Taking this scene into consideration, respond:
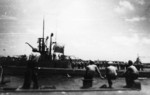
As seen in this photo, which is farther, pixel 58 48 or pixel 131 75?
pixel 58 48

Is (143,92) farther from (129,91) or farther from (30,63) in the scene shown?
(30,63)

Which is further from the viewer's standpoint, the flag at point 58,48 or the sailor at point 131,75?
the flag at point 58,48

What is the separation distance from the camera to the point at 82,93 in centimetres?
813

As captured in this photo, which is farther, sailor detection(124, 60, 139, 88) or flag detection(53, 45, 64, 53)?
flag detection(53, 45, 64, 53)

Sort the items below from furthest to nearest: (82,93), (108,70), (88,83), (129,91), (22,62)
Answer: (22,62) < (108,70) < (88,83) < (129,91) < (82,93)

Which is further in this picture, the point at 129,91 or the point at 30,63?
the point at 30,63

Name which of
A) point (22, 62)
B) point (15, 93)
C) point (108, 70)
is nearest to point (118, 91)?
point (108, 70)

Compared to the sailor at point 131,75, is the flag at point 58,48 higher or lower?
higher

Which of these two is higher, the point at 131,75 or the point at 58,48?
the point at 58,48

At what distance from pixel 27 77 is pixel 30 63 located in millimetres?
700

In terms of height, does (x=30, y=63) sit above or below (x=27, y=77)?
above

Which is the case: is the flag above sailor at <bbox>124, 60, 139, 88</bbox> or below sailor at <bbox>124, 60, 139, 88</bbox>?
above

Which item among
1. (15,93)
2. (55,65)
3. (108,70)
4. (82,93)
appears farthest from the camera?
(55,65)

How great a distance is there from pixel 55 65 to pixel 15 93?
21.9 metres
